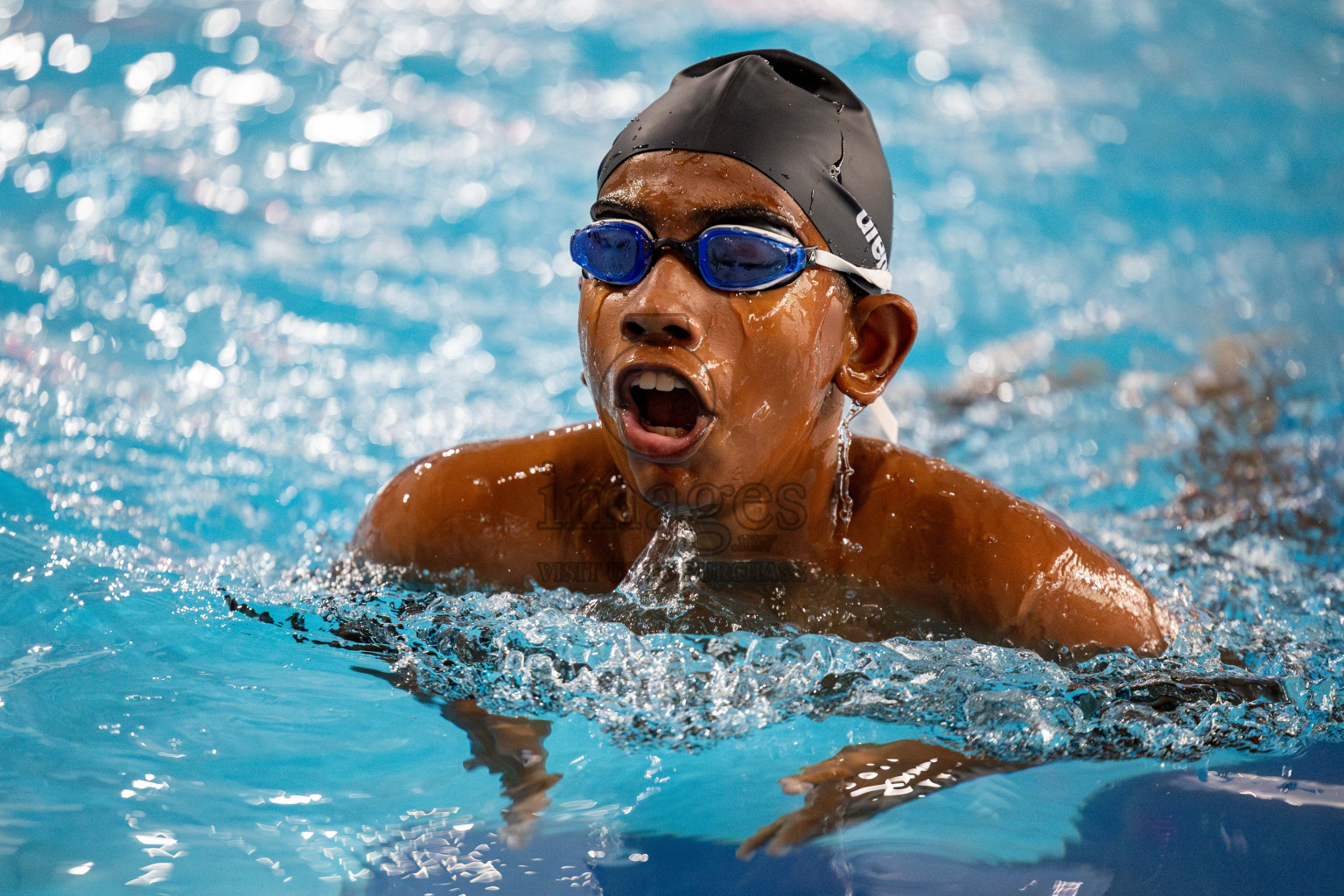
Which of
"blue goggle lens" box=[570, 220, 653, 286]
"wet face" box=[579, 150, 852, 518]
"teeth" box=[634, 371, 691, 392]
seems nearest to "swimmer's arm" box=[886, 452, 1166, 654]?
"wet face" box=[579, 150, 852, 518]

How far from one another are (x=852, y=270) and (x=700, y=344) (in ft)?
1.18

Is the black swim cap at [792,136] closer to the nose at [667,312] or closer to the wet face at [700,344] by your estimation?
the wet face at [700,344]

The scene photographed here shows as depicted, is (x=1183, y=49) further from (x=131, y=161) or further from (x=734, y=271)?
(x=734, y=271)

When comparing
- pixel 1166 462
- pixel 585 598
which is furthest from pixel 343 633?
pixel 1166 462

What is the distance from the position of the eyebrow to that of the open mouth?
259 mm

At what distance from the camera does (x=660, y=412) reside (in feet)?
6.68

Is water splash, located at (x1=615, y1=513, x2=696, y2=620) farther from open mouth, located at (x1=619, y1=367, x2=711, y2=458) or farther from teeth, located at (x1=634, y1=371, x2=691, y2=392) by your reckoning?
teeth, located at (x1=634, y1=371, x2=691, y2=392)

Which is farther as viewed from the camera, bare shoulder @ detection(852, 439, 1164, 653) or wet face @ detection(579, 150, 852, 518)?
bare shoulder @ detection(852, 439, 1164, 653)

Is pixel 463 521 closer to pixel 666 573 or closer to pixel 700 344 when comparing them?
pixel 666 573

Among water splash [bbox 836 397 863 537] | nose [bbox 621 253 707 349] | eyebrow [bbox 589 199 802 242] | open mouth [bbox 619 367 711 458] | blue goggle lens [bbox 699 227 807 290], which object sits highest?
eyebrow [bbox 589 199 802 242]

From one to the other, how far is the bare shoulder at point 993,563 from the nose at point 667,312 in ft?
2.13

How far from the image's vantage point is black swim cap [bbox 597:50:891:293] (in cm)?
199

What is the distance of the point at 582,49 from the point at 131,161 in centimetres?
296

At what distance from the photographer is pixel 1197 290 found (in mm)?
6000
